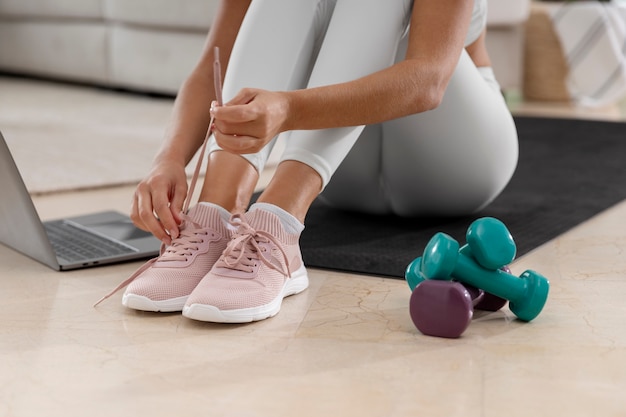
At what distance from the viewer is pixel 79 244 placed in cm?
141

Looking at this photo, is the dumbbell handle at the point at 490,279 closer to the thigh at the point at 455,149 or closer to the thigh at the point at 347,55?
the thigh at the point at 347,55

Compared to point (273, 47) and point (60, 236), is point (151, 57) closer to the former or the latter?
point (60, 236)

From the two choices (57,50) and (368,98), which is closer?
(368,98)

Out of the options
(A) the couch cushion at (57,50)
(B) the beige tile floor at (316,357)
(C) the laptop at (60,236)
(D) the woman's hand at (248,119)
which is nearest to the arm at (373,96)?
(D) the woman's hand at (248,119)

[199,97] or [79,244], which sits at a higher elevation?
[199,97]

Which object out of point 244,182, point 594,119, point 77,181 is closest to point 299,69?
point 244,182

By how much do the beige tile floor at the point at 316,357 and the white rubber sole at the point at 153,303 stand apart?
0.4 inches

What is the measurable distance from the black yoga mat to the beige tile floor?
0.08m

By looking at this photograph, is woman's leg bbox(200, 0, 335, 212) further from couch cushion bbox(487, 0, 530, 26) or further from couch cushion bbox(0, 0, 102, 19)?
couch cushion bbox(0, 0, 102, 19)

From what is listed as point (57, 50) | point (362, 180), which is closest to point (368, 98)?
point (362, 180)

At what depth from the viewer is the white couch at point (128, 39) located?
10.6 feet

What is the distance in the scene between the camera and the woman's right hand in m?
1.10

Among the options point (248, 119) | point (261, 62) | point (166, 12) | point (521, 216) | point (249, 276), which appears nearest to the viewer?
point (248, 119)

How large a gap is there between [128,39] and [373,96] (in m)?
2.51
